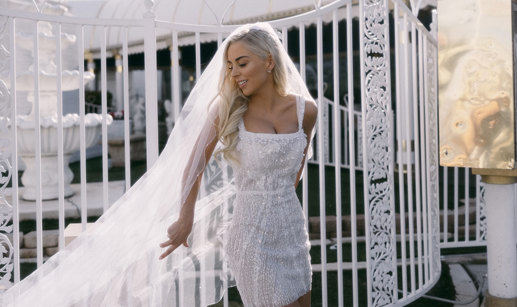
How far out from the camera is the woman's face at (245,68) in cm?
198

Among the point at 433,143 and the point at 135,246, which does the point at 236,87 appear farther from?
the point at 433,143

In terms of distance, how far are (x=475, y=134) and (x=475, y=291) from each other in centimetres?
145

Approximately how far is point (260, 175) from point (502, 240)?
200cm

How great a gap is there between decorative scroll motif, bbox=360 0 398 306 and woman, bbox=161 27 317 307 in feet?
4.78

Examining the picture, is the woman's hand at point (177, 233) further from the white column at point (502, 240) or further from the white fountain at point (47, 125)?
the white fountain at point (47, 125)

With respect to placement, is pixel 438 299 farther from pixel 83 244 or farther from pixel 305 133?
pixel 83 244

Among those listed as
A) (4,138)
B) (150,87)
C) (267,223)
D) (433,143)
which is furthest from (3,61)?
(433,143)

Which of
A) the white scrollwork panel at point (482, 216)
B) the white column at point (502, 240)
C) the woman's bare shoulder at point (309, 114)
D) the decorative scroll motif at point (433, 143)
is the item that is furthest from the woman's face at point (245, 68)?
the white scrollwork panel at point (482, 216)

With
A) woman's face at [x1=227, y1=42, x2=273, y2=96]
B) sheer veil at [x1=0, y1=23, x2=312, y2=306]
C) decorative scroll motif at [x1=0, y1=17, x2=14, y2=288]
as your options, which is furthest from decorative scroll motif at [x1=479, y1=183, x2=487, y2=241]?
decorative scroll motif at [x1=0, y1=17, x2=14, y2=288]

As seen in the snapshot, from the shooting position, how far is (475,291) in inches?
155

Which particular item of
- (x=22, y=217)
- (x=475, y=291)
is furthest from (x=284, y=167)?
(x=22, y=217)

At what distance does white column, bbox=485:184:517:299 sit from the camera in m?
3.24

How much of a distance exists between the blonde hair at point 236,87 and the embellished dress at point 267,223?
40 millimetres

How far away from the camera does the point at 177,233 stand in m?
1.99
